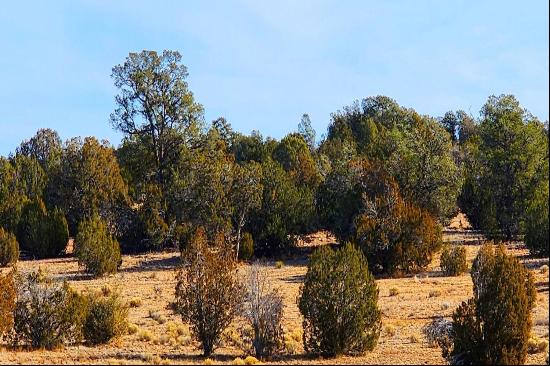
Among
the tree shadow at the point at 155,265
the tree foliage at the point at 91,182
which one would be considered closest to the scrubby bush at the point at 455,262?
the tree shadow at the point at 155,265

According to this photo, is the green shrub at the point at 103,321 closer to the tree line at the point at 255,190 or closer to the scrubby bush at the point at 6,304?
the scrubby bush at the point at 6,304

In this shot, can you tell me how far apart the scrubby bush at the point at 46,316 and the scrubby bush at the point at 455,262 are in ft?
58.6

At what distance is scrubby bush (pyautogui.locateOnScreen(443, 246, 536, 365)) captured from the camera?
14.2 metres

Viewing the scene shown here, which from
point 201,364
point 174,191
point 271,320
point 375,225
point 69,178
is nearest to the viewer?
point 201,364

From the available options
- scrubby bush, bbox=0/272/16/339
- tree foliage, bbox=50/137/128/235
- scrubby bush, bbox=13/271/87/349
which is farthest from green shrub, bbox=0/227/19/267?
scrubby bush, bbox=0/272/16/339

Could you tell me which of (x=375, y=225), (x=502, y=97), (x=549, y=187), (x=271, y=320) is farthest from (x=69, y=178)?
(x=549, y=187)

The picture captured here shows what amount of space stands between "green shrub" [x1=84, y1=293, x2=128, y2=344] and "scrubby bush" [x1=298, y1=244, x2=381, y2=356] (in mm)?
6125

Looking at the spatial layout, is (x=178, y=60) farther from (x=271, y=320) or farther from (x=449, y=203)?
(x=271, y=320)

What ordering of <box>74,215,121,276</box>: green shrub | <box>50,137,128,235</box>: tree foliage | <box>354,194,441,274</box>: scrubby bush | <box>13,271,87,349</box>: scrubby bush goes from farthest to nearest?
1. <box>50,137,128,235</box>: tree foliage
2. <box>74,215,121,276</box>: green shrub
3. <box>354,194,441,274</box>: scrubby bush
4. <box>13,271,87,349</box>: scrubby bush

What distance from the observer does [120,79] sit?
155 feet

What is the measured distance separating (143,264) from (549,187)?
33.7 m

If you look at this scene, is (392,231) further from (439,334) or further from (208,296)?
(208,296)

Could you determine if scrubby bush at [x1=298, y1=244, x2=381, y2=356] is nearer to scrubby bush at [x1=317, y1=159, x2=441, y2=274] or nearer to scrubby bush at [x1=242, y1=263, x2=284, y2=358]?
scrubby bush at [x1=242, y1=263, x2=284, y2=358]

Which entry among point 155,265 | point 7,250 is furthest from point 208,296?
point 7,250
